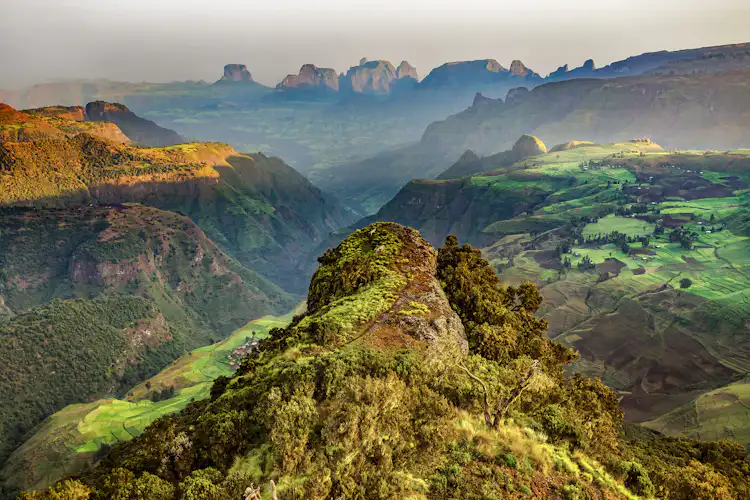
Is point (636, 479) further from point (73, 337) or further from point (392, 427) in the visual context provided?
point (73, 337)

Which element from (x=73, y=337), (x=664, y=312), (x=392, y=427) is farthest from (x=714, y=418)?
(x=73, y=337)

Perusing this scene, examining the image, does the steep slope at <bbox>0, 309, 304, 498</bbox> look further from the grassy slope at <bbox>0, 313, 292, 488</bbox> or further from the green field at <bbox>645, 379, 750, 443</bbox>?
the green field at <bbox>645, 379, 750, 443</bbox>

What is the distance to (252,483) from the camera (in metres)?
13.5

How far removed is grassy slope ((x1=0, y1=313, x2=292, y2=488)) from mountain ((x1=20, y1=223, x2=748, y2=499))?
7911 cm

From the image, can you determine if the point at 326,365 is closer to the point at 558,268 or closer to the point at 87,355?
the point at 87,355

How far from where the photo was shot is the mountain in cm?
1366

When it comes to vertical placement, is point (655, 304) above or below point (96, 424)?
above

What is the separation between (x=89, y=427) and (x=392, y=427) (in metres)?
116

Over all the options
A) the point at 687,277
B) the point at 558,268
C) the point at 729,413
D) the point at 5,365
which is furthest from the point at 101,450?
the point at 687,277

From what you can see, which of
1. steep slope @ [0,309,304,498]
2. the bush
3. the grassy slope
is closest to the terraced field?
the bush

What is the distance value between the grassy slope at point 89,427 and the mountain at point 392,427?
3115 inches

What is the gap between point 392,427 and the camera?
15.1 metres

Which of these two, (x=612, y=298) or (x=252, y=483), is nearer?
(x=252, y=483)

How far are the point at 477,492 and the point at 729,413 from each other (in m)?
96.4
